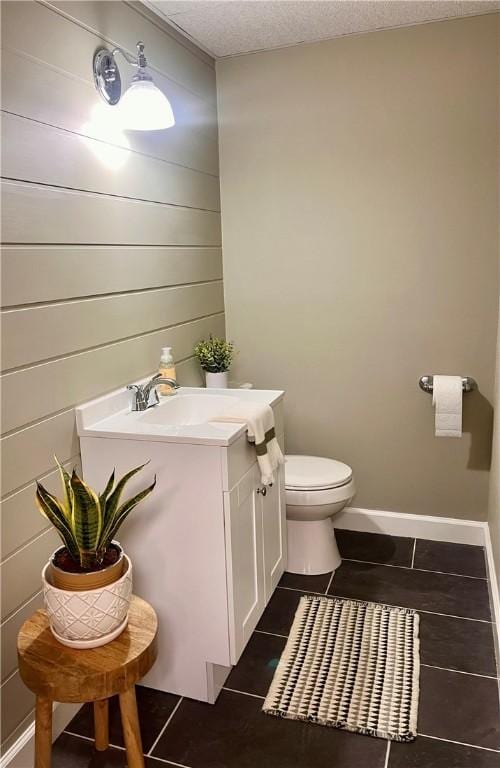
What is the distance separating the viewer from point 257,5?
2.32 meters

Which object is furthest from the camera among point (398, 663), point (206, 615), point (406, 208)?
point (406, 208)

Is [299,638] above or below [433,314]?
below

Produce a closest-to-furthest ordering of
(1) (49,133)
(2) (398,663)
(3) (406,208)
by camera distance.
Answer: (1) (49,133) → (2) (398,663) → (3) (406,208)

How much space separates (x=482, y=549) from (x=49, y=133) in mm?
2437

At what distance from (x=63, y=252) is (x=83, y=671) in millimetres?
1146

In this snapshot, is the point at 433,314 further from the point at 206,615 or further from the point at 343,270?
the point at 206,615

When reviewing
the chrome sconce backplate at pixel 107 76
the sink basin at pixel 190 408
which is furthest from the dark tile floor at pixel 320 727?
the chrome sconce backplate at pixel 107 76

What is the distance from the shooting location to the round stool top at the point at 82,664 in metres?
1.37

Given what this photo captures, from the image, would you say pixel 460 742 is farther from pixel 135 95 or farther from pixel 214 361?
pixel 135 95

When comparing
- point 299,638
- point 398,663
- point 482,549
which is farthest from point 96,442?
point 482,549

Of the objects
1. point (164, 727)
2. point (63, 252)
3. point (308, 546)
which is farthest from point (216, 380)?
point (164, 727)

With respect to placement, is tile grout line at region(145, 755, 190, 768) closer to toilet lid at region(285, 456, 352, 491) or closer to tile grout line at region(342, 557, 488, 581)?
toilet lid at region(285, 456, 352, 491)

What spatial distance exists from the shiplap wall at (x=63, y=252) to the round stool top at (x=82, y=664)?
0.69 ft

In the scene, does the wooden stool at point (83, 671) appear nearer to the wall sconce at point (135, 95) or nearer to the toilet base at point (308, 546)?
the toilet base at point (308, 546)
